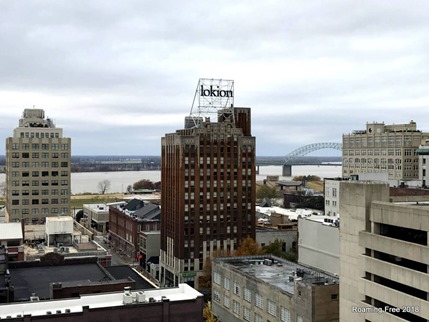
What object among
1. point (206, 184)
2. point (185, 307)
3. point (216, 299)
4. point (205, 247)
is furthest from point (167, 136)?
point (185, 307)

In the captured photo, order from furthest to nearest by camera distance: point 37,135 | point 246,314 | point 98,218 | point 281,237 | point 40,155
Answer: point 98,218 < point 37,135 < point 40,155 < point 281,237 < point 246,314

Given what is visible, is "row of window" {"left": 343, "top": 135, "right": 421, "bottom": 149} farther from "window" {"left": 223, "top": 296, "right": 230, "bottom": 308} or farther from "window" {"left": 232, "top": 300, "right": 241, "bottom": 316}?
"window" {"left": 232, "top": 300, "right": 241, "bottom": 316}

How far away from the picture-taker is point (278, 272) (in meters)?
66.5

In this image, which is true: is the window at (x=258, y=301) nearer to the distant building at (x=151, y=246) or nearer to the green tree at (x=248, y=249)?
the green tree at (x=248, y=249)

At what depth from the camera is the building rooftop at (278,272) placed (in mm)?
54438

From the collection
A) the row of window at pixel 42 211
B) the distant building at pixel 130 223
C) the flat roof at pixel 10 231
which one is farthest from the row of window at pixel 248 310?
the row of window at pixel 42 211

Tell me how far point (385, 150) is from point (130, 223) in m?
86.0

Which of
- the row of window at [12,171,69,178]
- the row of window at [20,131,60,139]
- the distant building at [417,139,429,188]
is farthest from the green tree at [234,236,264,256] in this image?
the distant building at [417,139,429,188]

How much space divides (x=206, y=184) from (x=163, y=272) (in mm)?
21433

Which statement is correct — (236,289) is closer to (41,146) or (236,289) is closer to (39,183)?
(39,183)

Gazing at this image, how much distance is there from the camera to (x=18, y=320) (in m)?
41.0

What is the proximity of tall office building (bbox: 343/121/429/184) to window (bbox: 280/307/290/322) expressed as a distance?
112 meters

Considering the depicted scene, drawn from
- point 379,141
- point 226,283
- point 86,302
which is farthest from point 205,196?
point 379,141

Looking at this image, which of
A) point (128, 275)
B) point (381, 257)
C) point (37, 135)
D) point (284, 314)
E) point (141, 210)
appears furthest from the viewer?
point (141, 210)
